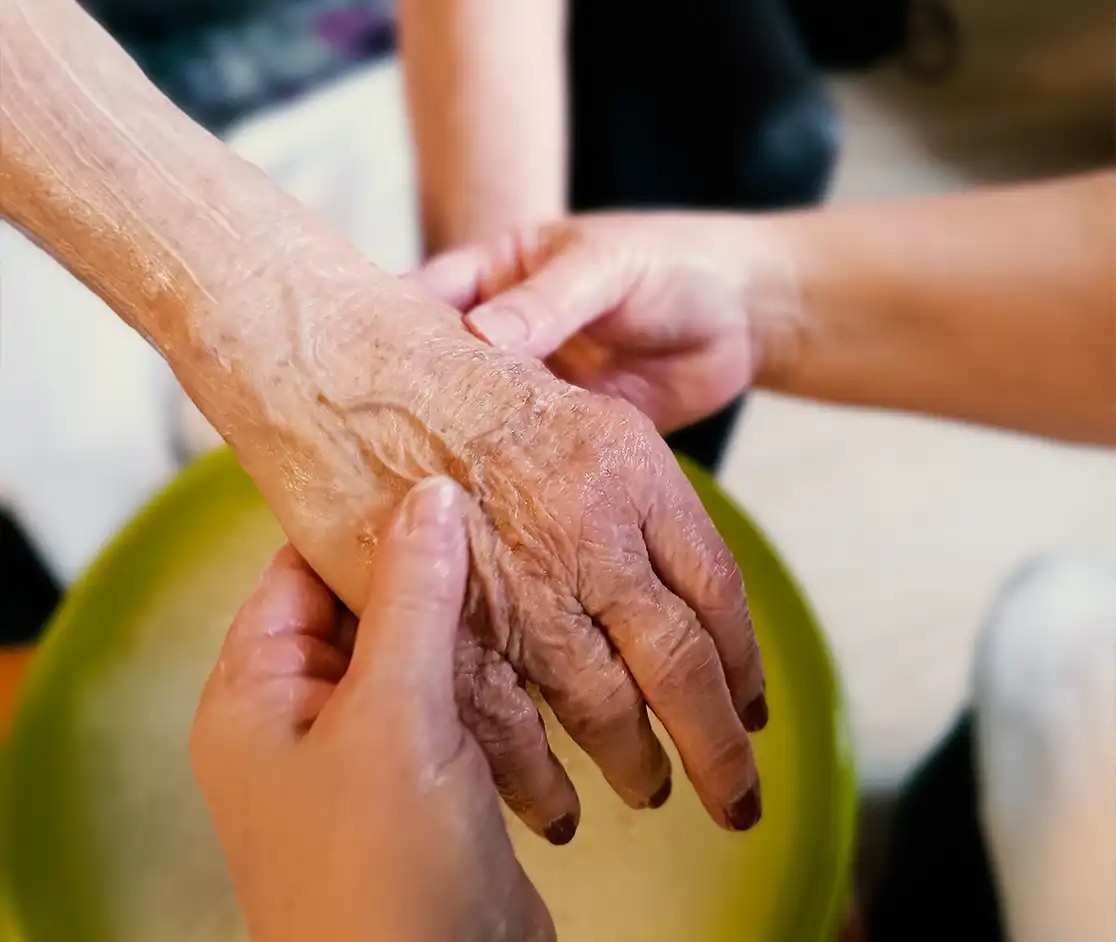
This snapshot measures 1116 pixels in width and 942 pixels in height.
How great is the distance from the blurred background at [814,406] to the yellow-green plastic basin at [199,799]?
0.19 meters

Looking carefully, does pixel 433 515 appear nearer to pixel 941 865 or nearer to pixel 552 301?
pixel 552 301

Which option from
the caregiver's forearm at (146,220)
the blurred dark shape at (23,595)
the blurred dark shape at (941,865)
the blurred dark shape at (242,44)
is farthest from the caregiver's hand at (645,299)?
the blurred dark shape at (242,44)

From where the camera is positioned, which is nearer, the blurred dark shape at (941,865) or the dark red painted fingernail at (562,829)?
the dark red painted fingernail at (562,829)

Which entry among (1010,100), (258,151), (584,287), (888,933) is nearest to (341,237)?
(584,287)

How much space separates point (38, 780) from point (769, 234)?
607mm

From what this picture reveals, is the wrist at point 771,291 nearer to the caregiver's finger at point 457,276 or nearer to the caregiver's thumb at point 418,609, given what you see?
the caregiver's finger at point 457,276

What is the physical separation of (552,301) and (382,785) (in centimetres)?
32

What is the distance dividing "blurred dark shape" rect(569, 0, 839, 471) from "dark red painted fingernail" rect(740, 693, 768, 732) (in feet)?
1.36

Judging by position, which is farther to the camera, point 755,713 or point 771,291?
point 771,291

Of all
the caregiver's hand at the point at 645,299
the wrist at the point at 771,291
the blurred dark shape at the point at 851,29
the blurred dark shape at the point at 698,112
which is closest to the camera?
the caregiver's hand at the point at 645,299

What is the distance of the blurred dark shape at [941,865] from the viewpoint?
2.32 ft

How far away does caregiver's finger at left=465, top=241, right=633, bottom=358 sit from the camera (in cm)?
56

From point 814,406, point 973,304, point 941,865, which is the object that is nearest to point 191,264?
point 973,304

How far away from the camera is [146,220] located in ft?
1.67
